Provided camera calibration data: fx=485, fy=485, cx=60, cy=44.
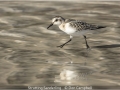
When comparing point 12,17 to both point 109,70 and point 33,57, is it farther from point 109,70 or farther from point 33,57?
point 109,70

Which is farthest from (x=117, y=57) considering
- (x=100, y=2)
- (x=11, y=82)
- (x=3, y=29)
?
(x=100, y=2)

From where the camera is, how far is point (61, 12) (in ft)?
68.2

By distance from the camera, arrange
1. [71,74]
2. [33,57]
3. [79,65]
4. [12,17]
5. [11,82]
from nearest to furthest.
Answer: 1. [11,82]
2. [71,74]
3. [79,65]
4. [33,57]
5. [12,17]

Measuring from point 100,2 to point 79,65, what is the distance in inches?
365

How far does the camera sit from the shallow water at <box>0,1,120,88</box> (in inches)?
482

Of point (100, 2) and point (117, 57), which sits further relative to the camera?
point (100, 2)

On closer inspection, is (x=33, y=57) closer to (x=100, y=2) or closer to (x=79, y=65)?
(x=79, y=65)

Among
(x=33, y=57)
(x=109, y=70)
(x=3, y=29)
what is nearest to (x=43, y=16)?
(x=3, y=29)

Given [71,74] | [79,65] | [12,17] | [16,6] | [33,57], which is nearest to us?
[71,74]

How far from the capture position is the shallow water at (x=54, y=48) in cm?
1225

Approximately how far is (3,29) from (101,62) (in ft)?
18.0

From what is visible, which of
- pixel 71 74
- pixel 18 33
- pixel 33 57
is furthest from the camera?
pixel 18 33

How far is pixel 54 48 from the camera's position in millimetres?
15680

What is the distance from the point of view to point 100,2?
2239cm
